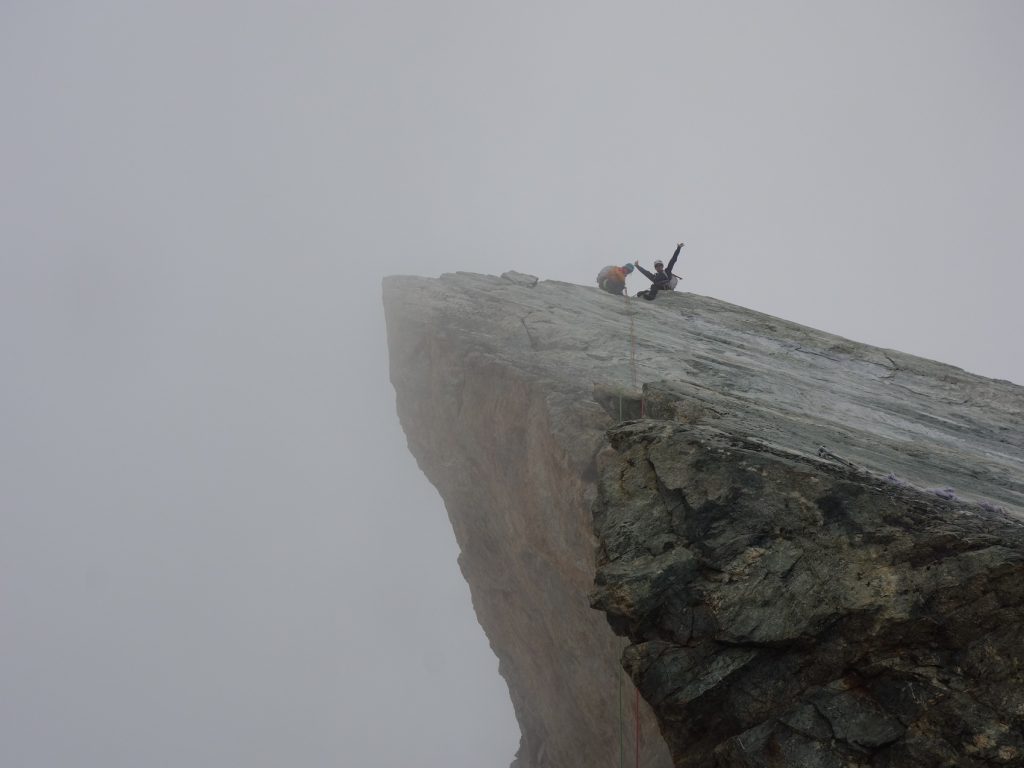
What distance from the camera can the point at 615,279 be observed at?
20797 mm

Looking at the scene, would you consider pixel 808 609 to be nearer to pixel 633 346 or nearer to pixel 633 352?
pixel 633 352

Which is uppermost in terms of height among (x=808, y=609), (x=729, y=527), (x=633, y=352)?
(x=633, y=352)

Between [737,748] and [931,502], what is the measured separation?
12.0 feet

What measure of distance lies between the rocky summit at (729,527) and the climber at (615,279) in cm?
240

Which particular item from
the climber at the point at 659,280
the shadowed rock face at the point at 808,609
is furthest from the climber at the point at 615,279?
the shadowed rock face at the point at 808,609

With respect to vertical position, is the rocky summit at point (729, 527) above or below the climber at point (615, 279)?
below

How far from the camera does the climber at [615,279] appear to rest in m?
20.8

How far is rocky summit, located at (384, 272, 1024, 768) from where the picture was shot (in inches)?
Result: 252

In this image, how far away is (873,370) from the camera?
54.2 ft

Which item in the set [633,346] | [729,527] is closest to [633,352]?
[633,346]

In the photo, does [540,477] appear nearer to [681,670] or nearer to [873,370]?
[681,670]

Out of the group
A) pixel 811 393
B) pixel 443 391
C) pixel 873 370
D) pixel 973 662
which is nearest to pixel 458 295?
pixel 443 391

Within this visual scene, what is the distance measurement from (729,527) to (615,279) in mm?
13912

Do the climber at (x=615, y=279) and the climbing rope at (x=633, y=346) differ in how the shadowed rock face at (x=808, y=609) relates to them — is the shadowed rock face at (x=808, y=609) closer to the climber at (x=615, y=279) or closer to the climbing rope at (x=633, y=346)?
the climbing rope at (x=633, y=346)
